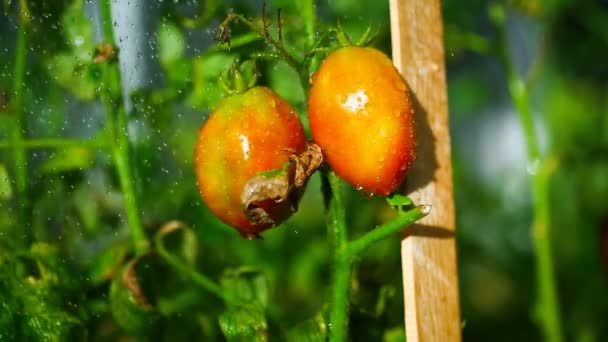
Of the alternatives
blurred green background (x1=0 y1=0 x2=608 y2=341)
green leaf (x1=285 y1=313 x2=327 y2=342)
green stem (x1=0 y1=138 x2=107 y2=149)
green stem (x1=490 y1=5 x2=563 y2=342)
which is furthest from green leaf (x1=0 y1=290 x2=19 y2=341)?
green stem (x1=490 y1=5 x2=563 y2=342)

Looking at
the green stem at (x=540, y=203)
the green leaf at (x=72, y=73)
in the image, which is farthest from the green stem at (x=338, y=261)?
the green stem at (x=540, y=203)

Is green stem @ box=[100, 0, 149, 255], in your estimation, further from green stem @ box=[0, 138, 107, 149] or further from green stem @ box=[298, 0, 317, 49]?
green stem @ box=[298, 0, 317, 49]

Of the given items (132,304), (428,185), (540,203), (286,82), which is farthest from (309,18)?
(540,203)

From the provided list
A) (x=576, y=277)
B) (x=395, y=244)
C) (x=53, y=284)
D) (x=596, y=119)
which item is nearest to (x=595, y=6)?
(x=596, y=119)

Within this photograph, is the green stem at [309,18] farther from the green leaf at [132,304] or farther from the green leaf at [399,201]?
the green leaf at [132,304]

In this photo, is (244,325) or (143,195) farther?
(143,195)

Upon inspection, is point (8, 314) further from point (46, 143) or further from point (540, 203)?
point (540, 203)
